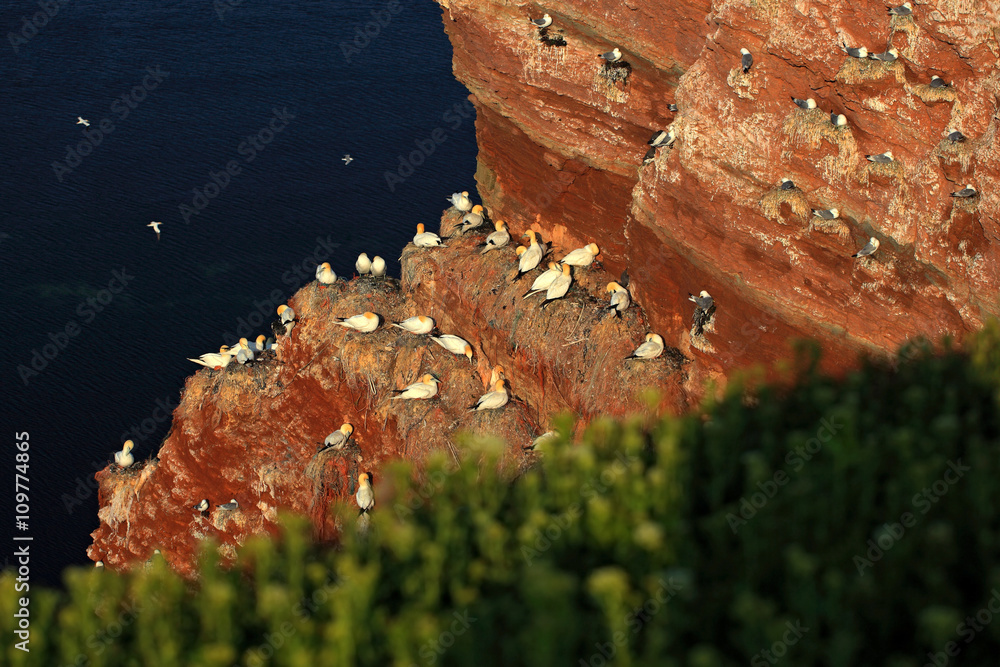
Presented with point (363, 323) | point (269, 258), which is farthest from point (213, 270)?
point (363, 323)

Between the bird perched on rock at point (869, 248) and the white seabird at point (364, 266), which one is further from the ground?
the bird perched on rock at point (869, 248)

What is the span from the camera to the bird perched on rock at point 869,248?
1187cm

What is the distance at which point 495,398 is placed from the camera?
17328 millimetres

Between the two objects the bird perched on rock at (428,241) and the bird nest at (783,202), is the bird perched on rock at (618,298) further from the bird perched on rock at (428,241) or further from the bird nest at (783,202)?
the bird perched on rock at (428,241)

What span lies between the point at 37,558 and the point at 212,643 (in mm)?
21810

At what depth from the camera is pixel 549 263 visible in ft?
60.7

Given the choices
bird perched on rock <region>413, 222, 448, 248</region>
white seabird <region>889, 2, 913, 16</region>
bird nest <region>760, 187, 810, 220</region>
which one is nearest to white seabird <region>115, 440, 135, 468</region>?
bird perched on rock <region>413, 222, 448, 248</region>

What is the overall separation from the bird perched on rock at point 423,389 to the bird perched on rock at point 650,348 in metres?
4.35

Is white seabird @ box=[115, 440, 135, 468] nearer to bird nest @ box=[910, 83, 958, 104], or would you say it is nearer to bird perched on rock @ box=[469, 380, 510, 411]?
bird perched on rock @ box=[469, 380, 510, 411]

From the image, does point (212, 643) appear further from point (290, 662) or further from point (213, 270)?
point (213, 270)

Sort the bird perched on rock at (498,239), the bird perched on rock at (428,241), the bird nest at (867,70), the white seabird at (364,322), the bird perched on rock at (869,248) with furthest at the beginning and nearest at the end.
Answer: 1. the bird perched on rock at (428,241)
2. the white seabird at (364,322)
3. the bird perched on rock at (498,239)
4. the bird perched on rock at (869,248)
5. the bird nest at (867,70)

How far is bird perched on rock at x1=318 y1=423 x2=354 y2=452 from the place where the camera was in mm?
19391

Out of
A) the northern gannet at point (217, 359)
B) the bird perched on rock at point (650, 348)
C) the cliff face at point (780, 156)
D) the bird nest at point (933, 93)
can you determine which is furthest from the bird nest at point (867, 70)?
the northern gannet at point (217, 359)

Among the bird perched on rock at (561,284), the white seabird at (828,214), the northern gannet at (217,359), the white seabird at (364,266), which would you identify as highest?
the white seabird at (828,214)
